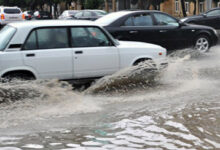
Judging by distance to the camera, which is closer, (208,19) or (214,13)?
(208,19)

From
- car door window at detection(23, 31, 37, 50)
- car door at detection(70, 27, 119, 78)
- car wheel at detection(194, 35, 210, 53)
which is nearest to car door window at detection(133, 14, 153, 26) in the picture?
car wheel at detection(194, 35, 210, 53)

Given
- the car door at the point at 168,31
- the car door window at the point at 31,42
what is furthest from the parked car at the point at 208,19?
the car door window at the point at 31,42

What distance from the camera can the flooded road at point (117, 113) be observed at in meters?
5.33

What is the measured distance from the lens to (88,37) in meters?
8.11

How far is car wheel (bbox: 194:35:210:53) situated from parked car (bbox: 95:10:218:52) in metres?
0.27

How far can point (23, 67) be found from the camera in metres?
7.31

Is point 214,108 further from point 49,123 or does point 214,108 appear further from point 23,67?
point 23,67

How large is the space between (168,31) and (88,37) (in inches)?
180

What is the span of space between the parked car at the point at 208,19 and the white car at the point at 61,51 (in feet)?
35.1

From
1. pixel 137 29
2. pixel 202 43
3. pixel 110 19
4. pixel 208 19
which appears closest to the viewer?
pixel 110 19

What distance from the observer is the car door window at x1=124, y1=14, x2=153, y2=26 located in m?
11.7

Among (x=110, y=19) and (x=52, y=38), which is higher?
(x=110, y=19)

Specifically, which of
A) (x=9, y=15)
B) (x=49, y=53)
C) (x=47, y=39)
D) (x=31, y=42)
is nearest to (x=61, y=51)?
(x=49, y=53)

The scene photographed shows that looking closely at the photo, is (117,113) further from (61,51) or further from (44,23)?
(44,23)
